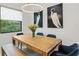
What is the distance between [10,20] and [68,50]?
4.16 ft

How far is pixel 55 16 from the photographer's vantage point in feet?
6.49

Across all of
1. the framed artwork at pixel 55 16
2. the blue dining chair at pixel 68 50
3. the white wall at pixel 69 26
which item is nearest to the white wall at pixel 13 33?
the white wall at pixel 69 26

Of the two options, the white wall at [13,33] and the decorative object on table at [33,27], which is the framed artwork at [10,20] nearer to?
the white wall at [13,33]

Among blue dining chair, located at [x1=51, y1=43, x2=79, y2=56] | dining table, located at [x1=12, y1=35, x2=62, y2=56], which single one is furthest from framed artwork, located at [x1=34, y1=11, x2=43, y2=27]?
blue dining chair, located at [x1=51, y1=43, x2=79, y2=56]

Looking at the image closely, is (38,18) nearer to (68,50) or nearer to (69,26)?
(69,26)

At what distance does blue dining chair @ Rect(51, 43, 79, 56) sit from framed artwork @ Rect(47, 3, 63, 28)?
1.38ft

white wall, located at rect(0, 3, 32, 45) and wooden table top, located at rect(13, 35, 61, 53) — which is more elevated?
white wall, located at rect(0, 3, 32, 45)

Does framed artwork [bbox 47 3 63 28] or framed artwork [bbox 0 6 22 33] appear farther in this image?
framed artwork [bbox 47 3 63 28]

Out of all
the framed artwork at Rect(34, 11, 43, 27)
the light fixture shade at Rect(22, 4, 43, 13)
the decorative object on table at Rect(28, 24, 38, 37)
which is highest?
the light fixture shade at Rect(22, 4, 43, 13)

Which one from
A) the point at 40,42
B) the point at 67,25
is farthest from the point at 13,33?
the point at 67,25

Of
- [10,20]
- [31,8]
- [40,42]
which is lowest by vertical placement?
[40,42]

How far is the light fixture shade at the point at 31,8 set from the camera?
1.88m

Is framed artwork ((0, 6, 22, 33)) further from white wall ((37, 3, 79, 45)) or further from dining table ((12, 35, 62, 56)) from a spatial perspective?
white wall ((37, 3, 79, 45))

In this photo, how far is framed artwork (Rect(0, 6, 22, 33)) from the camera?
6.03 ft
